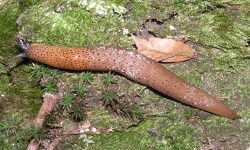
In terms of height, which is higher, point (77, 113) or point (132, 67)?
point (132, 67)

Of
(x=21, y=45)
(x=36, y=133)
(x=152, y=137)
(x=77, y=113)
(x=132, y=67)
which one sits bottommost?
(x=152, y=137)

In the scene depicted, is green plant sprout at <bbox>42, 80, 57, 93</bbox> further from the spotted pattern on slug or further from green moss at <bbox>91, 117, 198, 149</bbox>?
green moss at <bbox>91, 117, 198, 149</bbox>

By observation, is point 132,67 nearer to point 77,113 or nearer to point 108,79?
point 108,79

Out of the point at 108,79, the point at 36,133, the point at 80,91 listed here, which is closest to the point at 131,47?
the point at 108,79

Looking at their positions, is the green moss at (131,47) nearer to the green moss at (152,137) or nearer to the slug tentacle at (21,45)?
the green moss at (152,137)

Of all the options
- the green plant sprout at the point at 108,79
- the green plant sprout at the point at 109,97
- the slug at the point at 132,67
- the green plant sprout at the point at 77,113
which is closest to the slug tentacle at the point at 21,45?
the slug at the point at 132,67

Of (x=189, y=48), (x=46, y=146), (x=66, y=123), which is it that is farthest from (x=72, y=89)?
(x=189, y=48)
